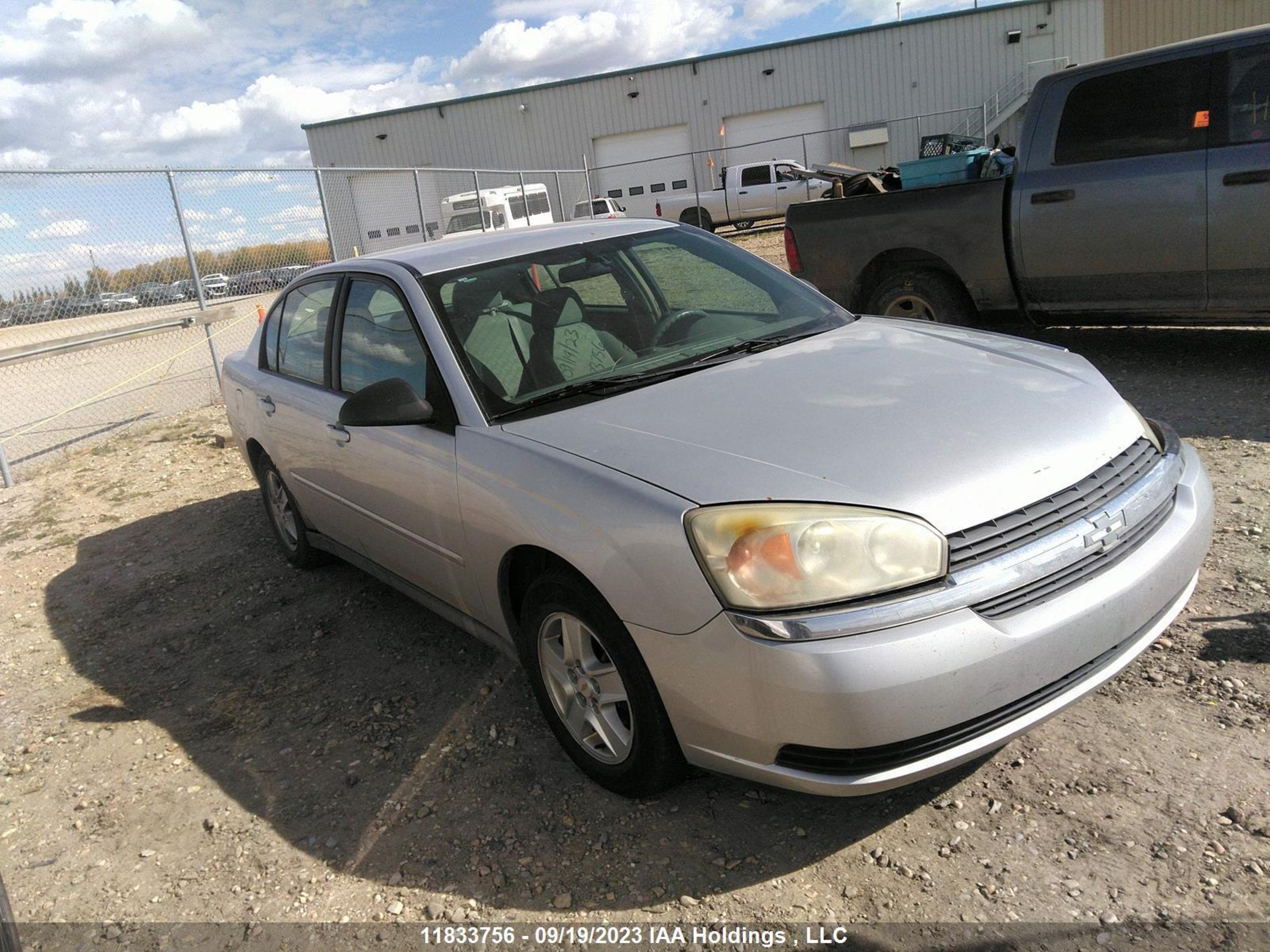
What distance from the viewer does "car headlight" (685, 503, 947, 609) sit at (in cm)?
218

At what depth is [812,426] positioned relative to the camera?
8.50 ft

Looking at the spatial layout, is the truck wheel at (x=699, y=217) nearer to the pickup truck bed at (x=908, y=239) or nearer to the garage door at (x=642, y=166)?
the garage door at (x=642, y=166)

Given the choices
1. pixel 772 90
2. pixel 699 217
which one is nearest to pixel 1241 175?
pixel 699 217

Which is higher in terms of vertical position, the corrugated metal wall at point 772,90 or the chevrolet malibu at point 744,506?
the corrugated metal wall at point 772,90

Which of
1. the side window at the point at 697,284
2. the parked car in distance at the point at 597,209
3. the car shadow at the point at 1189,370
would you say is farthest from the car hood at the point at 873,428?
the parked car in distance at the point at 597,209

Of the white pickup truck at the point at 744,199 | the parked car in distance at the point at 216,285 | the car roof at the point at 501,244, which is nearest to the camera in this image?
the car roof at the point at 501,244

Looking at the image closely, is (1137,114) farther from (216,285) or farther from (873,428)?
(216,285)

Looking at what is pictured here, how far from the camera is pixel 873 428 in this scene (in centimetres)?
255

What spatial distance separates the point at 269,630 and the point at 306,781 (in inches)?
58.7

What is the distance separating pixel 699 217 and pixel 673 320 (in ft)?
79.5

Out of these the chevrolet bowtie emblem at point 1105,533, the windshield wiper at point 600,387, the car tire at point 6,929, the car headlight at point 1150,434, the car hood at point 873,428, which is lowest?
the car tire at point 6,929

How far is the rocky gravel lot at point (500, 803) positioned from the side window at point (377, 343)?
117 centimetres

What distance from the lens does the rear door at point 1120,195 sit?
5559mm

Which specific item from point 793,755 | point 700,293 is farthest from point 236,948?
point 700,293
